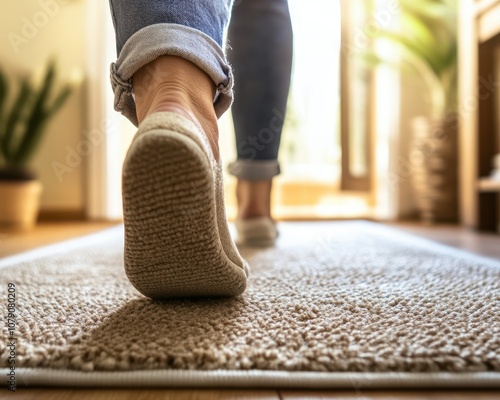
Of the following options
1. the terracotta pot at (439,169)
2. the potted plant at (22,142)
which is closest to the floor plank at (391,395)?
the terracotta pot at (439,169)

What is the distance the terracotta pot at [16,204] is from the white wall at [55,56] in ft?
0.93

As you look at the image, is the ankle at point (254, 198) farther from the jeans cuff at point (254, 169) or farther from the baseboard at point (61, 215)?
the baseboard at point (61, 215)

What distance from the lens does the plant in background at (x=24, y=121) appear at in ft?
6.95

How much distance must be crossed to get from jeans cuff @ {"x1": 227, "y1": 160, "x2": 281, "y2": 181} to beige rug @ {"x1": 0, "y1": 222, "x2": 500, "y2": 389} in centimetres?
33

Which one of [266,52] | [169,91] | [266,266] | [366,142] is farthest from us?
[366,142]

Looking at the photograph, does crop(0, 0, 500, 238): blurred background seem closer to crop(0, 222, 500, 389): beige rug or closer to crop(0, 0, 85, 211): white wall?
crop(0, 0, 85, 211): white wall

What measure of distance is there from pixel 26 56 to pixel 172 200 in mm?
2201

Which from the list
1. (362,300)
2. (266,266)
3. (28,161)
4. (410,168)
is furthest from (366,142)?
(362,300)

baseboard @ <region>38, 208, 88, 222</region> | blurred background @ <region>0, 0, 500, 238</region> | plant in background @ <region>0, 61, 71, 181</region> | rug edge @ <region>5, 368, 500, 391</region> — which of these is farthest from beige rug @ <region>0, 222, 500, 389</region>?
baseboard @ <region>38, 208, 88, 222</region>

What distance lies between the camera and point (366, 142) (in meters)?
2.86

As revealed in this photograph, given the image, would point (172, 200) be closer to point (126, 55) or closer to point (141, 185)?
point (141, 185)

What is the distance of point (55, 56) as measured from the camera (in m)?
2.34

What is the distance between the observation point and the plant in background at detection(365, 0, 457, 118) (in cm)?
212

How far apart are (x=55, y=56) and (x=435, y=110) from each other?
5.24 ft
